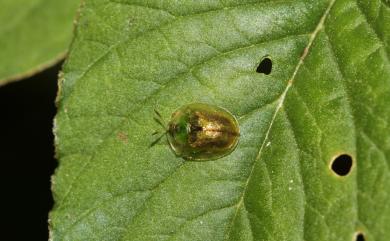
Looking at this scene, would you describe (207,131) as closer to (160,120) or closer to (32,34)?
(160,120)

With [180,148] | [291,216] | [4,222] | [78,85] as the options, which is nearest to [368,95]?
[291,216]

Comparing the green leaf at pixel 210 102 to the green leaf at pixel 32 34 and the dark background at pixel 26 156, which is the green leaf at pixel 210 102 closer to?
the green leaf at pixel 32 34

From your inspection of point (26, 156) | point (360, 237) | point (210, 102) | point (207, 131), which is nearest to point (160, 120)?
point (210, 102)

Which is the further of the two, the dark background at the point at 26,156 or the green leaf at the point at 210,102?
the dark background at the point at 26,156

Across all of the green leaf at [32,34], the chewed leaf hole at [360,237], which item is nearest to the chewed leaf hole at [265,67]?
the chewed leaf hole at [360,237]

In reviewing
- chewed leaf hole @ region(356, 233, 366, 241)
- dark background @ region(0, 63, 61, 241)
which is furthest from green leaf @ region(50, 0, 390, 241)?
dark background @ region(0, 63, 61, 241)

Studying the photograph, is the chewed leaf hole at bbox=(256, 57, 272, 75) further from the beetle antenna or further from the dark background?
the dark background
